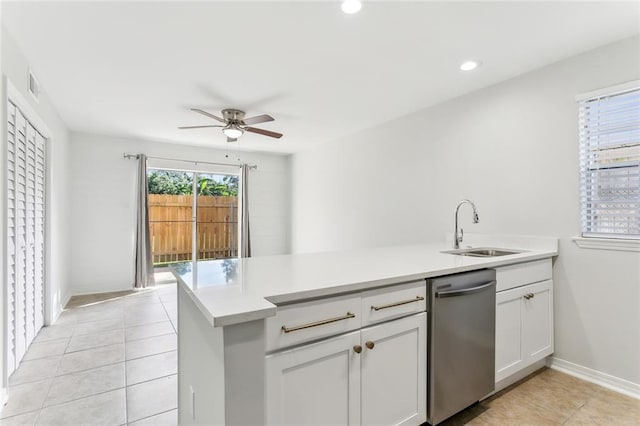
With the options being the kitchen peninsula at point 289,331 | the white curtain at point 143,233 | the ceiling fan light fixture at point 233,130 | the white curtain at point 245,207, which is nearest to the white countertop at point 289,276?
the kitchen peninsula at point 289,331

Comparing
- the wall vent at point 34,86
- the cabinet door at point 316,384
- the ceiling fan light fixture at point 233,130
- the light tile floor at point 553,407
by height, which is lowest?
the light tile floor at point 553,407

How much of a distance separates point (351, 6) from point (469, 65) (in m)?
1.25

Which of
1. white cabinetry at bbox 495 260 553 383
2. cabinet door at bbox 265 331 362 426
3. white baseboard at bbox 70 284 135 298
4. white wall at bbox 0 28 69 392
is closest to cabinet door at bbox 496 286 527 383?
white cabinetry at bbox 495 260 553 383

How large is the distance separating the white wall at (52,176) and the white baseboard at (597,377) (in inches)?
156

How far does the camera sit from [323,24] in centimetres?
201

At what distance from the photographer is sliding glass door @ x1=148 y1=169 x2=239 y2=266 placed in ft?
18.0

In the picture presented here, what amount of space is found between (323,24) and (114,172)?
14.8 ft

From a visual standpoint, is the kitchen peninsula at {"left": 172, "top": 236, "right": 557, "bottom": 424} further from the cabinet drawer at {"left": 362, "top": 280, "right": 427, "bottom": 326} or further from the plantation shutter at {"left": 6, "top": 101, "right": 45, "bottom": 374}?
the plantation shutter at {"left": 6, "top": 101, "right": 45, "bottom": 374}

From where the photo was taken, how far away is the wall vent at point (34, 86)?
103 inches

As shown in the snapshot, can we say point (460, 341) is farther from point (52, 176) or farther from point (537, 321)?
point (52, 176)

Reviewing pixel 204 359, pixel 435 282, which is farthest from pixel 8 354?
pixel 435 282

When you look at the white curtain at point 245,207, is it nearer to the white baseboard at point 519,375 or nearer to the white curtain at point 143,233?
the white curtain at point 143,233

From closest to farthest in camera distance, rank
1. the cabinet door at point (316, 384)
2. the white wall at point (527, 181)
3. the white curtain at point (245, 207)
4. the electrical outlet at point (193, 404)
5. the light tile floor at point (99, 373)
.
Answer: the cabinet door at point (316, 384) → the electrical outlet at point (193, 404) → the light tile floor at point (99, 373) → the white wall at point (527, 181) → the white curtain at point (245, 207)

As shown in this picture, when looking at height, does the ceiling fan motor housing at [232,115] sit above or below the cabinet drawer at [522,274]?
above
